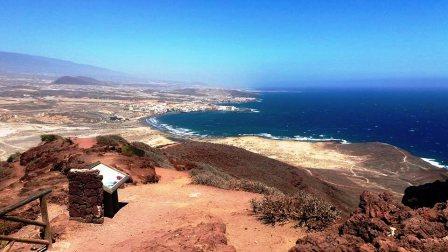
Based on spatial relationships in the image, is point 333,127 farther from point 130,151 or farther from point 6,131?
point 130,151

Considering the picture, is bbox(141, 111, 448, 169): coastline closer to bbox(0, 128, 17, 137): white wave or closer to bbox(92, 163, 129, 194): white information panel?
bbox(0, 128, 17, 137): white wave

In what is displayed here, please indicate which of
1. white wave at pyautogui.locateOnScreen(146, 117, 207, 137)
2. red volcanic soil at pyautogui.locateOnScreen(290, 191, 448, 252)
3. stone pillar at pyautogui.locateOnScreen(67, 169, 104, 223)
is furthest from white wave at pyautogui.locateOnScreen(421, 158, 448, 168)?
stone pillar at pyautogui.locateOnScreen(67, 169, 104, 223)

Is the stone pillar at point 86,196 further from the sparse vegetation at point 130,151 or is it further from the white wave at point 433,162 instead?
the white wave at point 433,162

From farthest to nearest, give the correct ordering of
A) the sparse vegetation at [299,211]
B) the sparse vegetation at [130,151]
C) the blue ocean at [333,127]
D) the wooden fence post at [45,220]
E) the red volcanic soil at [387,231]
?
the blue ocean at [333,127]
the sparse vegetation at [130,151]
the sparse vegetation at [299,211]
the wooden fence post at [45,220]
the red volcanic soil at [387,231]

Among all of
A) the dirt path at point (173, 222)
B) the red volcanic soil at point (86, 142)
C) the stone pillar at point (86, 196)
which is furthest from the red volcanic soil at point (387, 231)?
the red volcanic soil at point (86, 142)

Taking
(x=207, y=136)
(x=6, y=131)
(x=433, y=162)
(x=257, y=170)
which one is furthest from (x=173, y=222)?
(x=6, y=131)

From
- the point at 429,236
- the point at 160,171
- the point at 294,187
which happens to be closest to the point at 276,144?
the point at 294,187

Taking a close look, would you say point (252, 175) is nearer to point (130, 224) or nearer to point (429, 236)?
point (130, 224)
